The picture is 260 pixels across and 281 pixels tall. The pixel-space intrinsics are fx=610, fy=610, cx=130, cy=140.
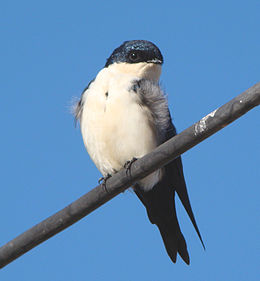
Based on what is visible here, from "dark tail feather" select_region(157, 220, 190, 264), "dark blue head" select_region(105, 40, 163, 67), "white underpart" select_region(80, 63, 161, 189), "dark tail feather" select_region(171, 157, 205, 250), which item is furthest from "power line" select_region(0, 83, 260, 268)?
"dark blue head" select_region(105, 40, 163, 67)

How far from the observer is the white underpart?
4.75 m

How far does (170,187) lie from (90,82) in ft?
3.78

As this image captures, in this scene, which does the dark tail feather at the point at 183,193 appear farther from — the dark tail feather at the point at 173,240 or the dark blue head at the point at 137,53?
the dark blue head at the point at 137,53

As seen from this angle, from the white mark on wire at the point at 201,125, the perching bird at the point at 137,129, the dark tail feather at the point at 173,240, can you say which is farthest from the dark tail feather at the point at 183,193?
the white mark on wire at the point at 201,125

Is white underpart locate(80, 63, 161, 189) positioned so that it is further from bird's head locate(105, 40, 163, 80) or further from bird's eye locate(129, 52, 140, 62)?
bird's eye locate(129, 52, 140, 62)

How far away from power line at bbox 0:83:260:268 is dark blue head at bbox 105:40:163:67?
7.49 feet

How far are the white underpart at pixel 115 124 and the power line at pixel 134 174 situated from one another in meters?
1.46

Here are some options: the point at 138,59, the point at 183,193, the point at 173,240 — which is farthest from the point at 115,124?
the point at 173,240

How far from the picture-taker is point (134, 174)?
316 cm

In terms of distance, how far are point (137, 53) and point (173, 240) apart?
1.71 m

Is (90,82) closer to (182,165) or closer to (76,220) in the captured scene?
(182,165)

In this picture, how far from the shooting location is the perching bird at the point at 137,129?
15.7ft

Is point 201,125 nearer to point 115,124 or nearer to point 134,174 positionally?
point 134,174

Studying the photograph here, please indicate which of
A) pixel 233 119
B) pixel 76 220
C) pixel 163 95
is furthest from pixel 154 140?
pixel 233 119
